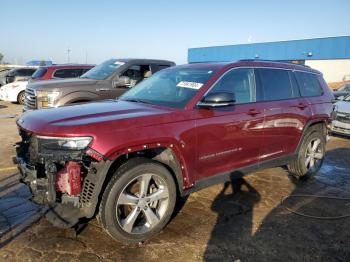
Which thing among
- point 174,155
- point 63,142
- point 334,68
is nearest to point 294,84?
point 174,155

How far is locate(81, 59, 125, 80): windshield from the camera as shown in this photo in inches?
335

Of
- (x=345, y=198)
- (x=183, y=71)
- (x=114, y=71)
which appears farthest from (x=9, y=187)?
(x=345, y=198)

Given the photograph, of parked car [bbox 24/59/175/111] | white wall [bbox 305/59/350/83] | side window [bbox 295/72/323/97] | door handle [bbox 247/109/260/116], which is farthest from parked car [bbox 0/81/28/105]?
white wall [bbox 305/59/350/83]

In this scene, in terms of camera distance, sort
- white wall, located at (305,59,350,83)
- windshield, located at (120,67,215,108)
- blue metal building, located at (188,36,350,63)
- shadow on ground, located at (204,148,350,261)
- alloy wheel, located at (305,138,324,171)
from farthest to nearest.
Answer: blue metal building, located at (188,36,350,63) → white wall, located at (305,59,350,83) → alloy wheel, located at (305,138,324,171) → windshield, located at (120,67,215,108) → shadow on ground, located at (204,148,350,261)

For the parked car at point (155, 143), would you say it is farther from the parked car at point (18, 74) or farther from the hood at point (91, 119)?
the parked car at point (18, 74)

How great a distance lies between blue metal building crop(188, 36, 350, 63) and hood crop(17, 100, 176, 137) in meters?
31.5

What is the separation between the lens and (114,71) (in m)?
8.53

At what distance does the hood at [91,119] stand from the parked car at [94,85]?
12.9 feet

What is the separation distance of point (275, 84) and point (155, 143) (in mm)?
2458

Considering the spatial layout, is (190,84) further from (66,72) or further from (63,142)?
(66,72)

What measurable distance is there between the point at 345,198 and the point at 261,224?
1.72m

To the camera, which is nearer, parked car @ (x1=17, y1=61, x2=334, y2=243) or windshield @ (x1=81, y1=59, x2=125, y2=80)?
parked car @ (x1=17, y1=61, x2=334, y2=243)

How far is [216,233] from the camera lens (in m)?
3.79

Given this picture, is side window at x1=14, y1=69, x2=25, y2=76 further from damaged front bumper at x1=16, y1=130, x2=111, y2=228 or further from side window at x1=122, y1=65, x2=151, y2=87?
damaged front bumper at x1=16, y1=130, x2=111, y2=228
